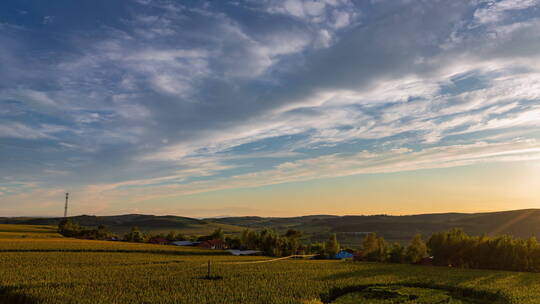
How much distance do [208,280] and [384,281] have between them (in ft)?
67.0

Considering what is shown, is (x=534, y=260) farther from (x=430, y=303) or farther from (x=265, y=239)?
(x=265, y=239)

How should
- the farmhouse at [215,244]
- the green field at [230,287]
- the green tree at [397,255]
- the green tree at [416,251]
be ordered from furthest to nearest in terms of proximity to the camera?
the farmhouse at [215,244]
the green tree at [397,255]
the green tree at [416,251]
the green field at [230,287]

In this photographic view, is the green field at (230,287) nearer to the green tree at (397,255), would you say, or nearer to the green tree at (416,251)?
the green tree at (416,251)

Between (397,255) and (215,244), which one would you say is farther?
(215,244)

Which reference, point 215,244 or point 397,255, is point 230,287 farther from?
point 215,244

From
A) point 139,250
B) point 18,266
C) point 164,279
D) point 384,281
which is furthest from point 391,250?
point 18,266

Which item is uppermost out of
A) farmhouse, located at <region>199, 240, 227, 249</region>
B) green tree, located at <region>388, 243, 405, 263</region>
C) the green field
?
the green field

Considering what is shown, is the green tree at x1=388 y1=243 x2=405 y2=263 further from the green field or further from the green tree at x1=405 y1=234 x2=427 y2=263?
the green field

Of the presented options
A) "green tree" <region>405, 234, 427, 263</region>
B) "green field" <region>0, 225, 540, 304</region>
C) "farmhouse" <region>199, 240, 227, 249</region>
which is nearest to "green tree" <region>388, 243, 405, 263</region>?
"green tree" <region>405, 234, 427, 263</region>

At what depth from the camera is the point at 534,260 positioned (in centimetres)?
6488

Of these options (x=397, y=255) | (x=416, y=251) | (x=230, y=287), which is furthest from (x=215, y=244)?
(x=230, y=287)

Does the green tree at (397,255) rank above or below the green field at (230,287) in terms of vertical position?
below

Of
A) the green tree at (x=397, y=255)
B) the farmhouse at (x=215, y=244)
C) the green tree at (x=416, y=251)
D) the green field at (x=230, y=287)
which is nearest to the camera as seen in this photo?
the green field at (x=230, y=287)

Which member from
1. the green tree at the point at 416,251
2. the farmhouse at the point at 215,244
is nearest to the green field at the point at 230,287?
the green tree at the point at 416,251
